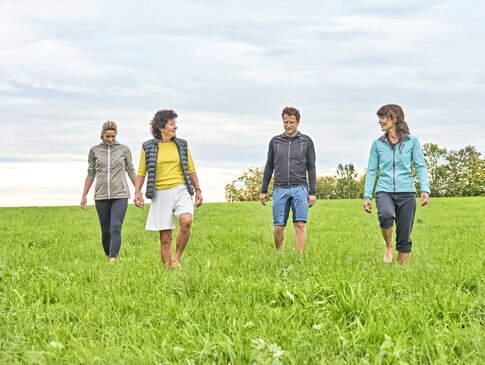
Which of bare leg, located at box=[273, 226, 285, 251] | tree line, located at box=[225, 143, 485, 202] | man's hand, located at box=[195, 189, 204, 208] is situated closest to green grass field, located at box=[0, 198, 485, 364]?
bare leg, located at box=[273, 226, 285, 251]

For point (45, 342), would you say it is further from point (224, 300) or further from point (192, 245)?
point (192, 245)

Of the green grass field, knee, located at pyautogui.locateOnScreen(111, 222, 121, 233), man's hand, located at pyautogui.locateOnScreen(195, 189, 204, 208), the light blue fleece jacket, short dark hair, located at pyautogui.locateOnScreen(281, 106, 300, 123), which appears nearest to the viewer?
the green grass field

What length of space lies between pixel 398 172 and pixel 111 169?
188 inches

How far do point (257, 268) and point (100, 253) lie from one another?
4705 millimetres

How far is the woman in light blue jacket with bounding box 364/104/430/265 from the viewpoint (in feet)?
29.9

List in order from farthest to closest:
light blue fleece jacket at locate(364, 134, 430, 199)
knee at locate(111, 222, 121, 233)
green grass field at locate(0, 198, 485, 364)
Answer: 1. knee at locate(111, 222, 121, 233)
2. light blue fleece jacket at locate(364, 134, 430, 199)
3. green grass field at locate(0, 198, 485, 364)

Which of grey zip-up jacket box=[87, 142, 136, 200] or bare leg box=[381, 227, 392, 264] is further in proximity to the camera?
grey zip-up jacket box=[87, 142, 136, 200]

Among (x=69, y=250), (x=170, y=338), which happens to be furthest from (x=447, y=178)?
(x=170, y=338)

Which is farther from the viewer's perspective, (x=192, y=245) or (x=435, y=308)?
(x=192, y=245)

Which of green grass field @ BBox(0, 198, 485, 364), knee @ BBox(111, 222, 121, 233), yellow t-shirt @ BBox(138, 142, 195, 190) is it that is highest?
yellow t-shirt @ BBox(138, 142, 195, 190)

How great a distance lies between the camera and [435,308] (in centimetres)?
593

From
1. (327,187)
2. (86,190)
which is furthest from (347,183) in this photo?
(86,190)

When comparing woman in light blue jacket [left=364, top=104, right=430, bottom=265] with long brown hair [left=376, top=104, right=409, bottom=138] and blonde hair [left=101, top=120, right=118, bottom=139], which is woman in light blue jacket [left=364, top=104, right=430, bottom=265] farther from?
blonde hair [left=101, top=120, right=118, bottom=139]

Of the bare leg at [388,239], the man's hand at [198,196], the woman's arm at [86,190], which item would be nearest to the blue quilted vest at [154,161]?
the man's hand at [198,196]
